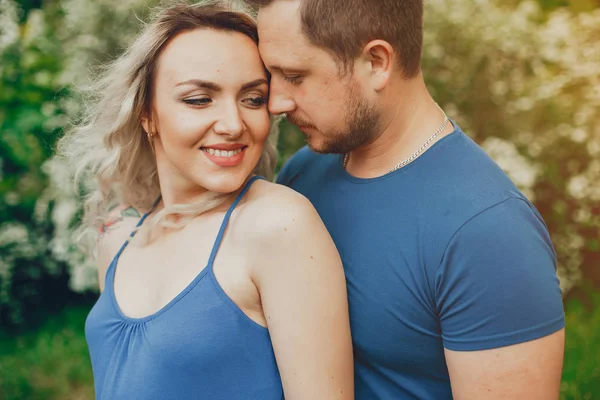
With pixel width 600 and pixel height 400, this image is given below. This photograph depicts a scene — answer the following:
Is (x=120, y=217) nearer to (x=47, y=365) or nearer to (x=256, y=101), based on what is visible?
(x=256, y=101)

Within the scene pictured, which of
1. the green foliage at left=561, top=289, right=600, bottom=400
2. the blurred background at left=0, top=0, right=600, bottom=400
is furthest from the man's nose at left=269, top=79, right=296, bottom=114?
the green foliage at left=561, top=289, right=600, bottom=400

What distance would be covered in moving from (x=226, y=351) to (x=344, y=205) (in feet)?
2.04

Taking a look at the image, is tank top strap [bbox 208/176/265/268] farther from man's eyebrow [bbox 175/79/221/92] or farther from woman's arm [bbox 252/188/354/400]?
man's eyebrow [bbox 175/79/221/92]

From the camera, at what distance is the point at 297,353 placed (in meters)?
1.89

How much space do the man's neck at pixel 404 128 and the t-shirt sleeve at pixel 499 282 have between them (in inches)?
15.7

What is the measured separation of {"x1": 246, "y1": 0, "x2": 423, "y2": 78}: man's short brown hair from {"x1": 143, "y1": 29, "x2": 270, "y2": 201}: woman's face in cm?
22

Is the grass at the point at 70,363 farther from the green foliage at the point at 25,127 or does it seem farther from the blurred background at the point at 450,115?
the green foliage at the point at 25,127

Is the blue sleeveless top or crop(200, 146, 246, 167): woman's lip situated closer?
the blue sleeveless top

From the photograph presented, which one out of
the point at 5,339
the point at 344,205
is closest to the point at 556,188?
the point at 344,205

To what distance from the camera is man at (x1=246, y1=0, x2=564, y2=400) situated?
1.77 metres

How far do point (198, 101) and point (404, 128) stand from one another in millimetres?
686

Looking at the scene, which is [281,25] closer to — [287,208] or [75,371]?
[287,208]

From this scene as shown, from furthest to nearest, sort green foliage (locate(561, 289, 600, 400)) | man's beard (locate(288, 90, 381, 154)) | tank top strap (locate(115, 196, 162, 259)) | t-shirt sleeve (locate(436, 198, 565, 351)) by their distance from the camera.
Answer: green foliage (locate(561, 289, 600, 400)) → tank top strap (locate(115, 196, 162, 259)) → man's beard (locate(288, 90, 381, 154)) → t-shirt sleeve (locate(436, 198, 565, 351))

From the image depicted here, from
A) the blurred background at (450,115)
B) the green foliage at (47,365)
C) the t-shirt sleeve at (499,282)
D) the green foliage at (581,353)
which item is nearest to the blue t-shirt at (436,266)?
the t-shirt sleeve at (499,282)
